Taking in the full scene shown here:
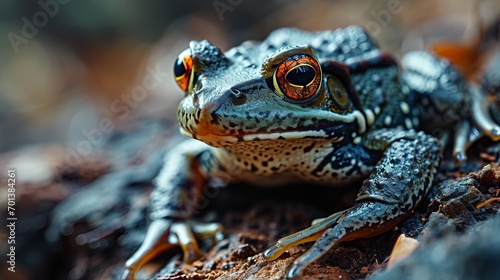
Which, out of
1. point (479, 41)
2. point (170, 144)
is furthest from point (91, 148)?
point (479, 41)

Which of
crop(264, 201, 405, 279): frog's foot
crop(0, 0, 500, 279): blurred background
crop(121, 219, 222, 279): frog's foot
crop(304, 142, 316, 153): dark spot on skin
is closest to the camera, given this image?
crop(264, 201, 405, 279): frog's foot

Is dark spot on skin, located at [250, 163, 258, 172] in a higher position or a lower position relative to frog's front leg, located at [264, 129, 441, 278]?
higher

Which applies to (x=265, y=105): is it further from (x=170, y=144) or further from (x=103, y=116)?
(x=103, y=116)

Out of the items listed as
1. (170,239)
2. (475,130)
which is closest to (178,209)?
Answer: (170,239)

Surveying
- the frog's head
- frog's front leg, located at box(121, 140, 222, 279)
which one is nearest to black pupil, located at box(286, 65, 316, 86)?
the frog's head

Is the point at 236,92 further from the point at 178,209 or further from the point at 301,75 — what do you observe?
the point at 178,209

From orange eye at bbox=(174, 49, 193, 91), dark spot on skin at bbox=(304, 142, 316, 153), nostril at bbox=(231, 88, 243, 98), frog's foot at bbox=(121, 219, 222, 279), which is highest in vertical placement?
orange eye at bbox=(174, 49, 193, 91)

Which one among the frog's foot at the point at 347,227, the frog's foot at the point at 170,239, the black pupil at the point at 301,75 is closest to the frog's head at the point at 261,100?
the black pupil at the point at 301,75

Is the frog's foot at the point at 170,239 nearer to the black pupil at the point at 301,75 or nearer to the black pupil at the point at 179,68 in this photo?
the black pupil at the point at 179,68

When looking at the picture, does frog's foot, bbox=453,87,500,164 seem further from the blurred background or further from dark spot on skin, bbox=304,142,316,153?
the blurred background
